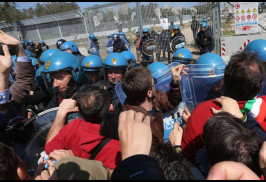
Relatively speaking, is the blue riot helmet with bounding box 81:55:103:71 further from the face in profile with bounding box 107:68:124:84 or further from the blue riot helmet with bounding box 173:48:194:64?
the blue riot helmet with bounding box 173:48:194:64

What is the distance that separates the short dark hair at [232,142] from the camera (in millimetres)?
1081

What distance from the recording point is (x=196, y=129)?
1566 mm

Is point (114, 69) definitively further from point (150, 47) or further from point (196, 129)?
point (150, 47)

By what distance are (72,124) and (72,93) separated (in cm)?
101

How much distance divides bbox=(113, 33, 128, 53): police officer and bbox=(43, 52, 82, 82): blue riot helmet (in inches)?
309

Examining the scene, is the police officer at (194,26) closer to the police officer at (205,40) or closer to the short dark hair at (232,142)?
the police officer at (205,40)

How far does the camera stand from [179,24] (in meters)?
9.59

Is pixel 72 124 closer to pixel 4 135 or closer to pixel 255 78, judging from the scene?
pixel 4 135

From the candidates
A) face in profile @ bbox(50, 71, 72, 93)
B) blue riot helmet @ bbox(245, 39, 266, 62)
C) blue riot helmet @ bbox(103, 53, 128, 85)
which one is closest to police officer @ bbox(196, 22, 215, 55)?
blue riot helmet @ bbox(245, 39, 266, 62)

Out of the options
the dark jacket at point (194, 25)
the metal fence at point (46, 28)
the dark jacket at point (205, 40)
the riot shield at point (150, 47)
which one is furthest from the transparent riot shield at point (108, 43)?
the metal fence at point (46, 28)

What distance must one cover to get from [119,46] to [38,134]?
937cm

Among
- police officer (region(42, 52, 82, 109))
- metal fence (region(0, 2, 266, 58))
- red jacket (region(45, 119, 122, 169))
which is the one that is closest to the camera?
red jacket (region(45, 119, 122, 169))

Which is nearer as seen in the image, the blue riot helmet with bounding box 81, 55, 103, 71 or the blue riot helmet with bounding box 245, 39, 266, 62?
the blue riot helmet with bounding box 245, 39, 266, 62

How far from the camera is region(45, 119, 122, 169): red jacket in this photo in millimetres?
1520
